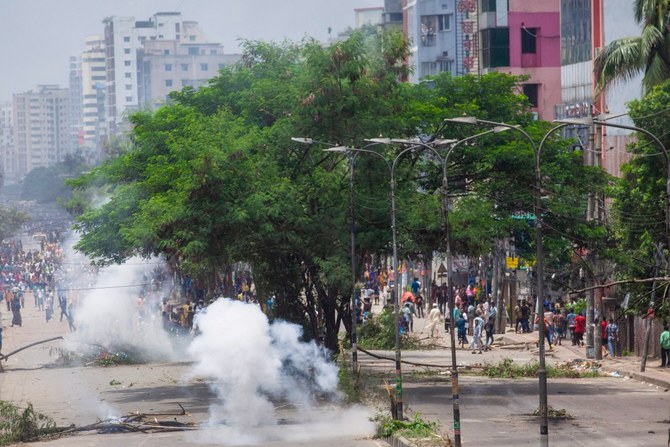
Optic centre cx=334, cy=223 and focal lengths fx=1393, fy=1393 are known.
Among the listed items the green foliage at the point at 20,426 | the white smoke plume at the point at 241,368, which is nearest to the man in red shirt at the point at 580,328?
the white smoke plume at the point at 241,368

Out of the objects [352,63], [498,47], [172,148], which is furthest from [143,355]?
[498,47]

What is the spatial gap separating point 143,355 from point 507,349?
13840 mm

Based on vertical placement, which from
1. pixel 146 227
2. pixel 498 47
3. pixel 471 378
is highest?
pixel 498 47

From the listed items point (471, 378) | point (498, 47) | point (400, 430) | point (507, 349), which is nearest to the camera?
point (400, 430)

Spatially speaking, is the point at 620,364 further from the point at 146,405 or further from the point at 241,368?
the point at 241,368

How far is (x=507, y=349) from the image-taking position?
52.8 metres

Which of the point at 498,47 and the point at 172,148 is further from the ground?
the point at 498,47

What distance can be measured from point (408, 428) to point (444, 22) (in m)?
70.0

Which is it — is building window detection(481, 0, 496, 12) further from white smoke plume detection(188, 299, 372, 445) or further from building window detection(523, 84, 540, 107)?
white smoke plume detection(188, 299, 372, 445)

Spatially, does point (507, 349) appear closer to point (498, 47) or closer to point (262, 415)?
point (262, 415)

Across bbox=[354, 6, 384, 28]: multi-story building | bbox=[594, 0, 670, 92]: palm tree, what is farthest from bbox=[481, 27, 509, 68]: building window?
bbox=[354, 6, 384, 28]: multi-story building

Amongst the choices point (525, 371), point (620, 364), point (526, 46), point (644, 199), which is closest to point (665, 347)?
point (620, 364)

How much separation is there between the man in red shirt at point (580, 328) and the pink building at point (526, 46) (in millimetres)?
29062

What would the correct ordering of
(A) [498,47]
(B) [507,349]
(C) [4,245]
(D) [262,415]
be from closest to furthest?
(D) [262,415]
(B) [507,349]
(A) [498,47]
(C) [4,245]
